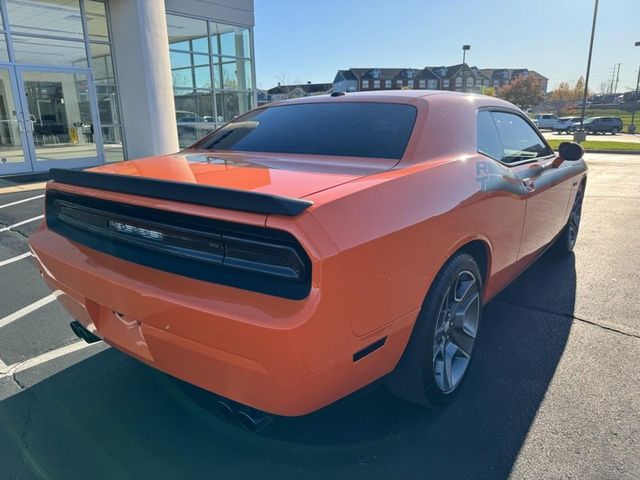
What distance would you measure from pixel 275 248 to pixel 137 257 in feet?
2.31

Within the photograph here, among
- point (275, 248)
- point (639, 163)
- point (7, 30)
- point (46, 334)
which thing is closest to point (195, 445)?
point (275, 248)

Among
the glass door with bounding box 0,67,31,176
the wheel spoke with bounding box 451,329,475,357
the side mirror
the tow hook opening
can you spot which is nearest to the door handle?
the side mirror

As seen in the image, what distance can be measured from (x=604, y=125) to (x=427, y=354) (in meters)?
44.1

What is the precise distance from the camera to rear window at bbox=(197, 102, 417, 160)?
8.55 feet

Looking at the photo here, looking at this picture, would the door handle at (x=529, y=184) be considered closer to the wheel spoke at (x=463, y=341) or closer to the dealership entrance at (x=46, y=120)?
the wheel spoke at (x=463, y=341)

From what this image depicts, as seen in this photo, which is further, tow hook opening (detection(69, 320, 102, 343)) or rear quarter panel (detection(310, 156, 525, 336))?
tow hook opening (detection(69, 320, 102, 343))

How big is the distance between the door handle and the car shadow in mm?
1132

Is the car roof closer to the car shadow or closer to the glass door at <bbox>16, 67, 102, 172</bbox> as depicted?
the car shadow

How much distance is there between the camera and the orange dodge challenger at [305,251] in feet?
5.42

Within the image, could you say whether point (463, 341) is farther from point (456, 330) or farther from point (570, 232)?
point (570, 232)

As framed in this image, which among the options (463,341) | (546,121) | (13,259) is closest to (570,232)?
(463,341)

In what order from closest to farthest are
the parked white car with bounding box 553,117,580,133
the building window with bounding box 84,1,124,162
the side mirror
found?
the side mirror < the building window with bounding box 84,1,124,162 < the parked white car with bounding box 553,117,580,133


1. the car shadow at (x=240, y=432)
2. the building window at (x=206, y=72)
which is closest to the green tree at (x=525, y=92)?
the building window at (x=206, y=72)

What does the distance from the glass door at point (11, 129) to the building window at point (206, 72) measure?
452 cm
